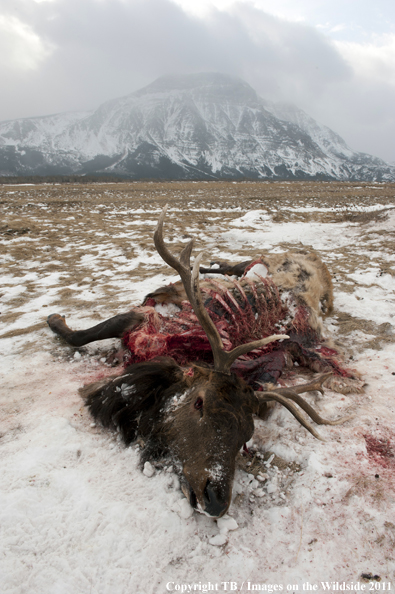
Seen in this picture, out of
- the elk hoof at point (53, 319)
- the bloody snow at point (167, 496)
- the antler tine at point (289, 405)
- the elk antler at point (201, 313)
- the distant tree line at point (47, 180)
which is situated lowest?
the bloody snow at point (167, 496)

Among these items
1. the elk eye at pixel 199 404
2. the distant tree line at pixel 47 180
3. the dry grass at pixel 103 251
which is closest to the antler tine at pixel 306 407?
the elk eye at pixel 199 404

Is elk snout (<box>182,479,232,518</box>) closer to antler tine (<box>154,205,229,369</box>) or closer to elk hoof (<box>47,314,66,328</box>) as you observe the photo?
antler tine (<box>154,205,229,369</box>)

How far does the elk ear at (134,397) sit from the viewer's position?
241 centimetres

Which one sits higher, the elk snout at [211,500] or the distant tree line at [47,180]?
the distant tree line at [47,180]

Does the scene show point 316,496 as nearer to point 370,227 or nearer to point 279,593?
point 279,593

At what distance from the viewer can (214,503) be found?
1674mm

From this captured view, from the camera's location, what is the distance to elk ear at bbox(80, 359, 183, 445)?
2412 millimetres

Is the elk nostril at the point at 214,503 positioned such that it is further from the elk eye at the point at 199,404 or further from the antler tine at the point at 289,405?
the antler tine at the point at 289,405

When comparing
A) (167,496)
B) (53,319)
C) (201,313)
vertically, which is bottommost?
(167,496)

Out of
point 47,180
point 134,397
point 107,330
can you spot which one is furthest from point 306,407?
point 47,180

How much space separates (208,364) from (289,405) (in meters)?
0.83

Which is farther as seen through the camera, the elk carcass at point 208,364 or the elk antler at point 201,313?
the elk antler at point 201,313

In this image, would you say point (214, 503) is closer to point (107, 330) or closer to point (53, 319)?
point (107, 330)

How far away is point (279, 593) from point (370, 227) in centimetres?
1107
